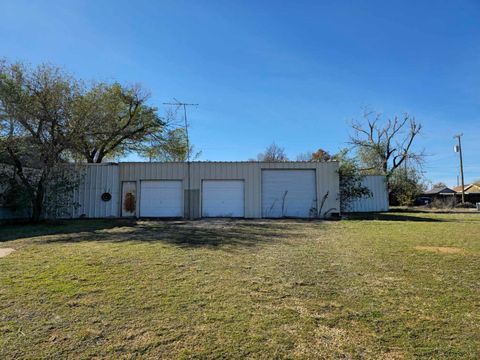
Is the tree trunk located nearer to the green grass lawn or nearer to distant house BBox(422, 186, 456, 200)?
the green grass lawn

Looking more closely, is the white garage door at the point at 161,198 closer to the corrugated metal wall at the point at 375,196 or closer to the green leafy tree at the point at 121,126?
the green leafy tree at the point at 121,126

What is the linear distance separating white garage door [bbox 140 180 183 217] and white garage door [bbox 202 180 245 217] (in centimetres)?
130

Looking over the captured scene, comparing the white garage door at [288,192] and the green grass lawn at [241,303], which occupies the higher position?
the white garage door at [288,192]

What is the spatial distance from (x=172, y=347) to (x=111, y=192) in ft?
52.0

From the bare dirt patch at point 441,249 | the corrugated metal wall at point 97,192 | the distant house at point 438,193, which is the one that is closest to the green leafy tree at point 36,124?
the corrugated metal wall at point 97,192

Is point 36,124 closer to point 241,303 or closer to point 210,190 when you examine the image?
point 210,190

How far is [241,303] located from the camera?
3.89 m

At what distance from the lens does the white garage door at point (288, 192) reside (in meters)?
17.5

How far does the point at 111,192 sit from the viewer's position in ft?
57.7

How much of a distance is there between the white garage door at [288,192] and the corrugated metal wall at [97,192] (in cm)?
748

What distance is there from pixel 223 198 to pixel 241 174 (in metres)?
1.50

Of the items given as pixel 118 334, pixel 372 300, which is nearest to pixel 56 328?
pixel 118 334

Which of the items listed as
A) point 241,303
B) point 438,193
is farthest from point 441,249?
point 438,193

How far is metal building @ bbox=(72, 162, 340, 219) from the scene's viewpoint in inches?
687
